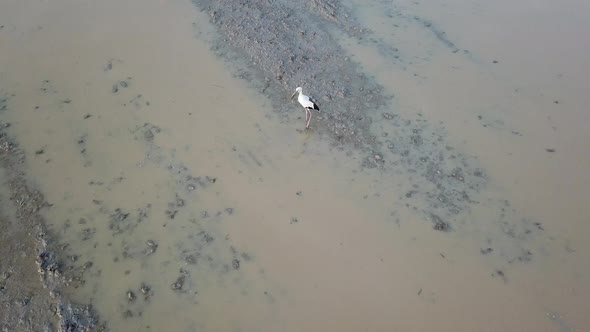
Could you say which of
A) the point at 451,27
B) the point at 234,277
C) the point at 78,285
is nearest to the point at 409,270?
the point at 234,277

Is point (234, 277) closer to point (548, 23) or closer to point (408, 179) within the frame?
point (408, 179)

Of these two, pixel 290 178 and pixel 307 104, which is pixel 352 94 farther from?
pixel 290 178

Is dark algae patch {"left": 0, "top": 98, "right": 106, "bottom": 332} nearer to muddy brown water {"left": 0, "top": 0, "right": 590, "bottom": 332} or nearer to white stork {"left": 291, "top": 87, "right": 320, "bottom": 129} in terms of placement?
muddy brown water {"left": 0, "top": 0, "right": 590, "bottom": 332}

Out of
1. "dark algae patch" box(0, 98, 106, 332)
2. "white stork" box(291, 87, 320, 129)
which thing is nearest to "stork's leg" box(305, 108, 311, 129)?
"white stork" box(291, 87, 320, 129)

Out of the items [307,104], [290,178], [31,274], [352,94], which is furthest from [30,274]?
[352,94]

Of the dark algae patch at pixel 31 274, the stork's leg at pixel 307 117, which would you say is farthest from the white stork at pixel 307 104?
the dark algae patch at pixel 31 274

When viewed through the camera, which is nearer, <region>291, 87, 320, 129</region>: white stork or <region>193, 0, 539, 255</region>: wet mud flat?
<region>193, 0, 539, 255</region>: wet mud flat
